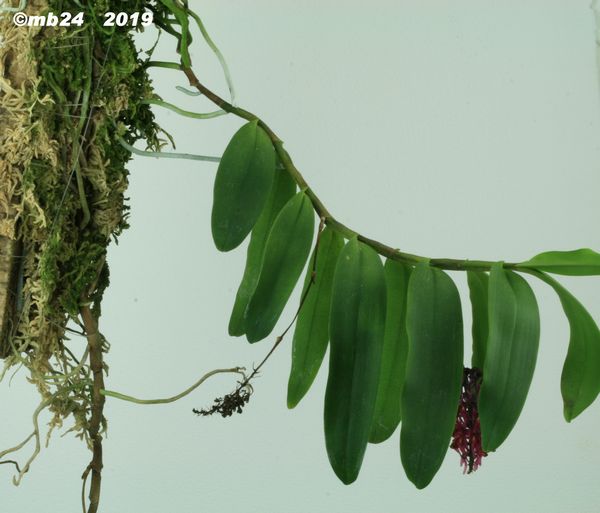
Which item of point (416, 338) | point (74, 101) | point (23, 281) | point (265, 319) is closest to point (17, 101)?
point (74, 101)

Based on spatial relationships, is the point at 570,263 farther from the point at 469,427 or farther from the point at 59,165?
the point at 59,165

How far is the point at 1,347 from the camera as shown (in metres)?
0.71

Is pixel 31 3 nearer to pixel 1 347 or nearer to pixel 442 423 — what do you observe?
pixel 1 347

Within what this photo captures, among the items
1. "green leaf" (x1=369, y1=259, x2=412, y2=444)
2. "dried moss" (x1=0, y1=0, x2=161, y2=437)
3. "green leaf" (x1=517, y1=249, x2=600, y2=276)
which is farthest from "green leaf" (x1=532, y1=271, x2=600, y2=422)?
"dried moss" (x1=0, y1=0, x2=161, y2=437)

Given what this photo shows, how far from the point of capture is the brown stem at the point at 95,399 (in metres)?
0.74

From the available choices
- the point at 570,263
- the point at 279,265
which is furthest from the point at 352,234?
the point at 570,263

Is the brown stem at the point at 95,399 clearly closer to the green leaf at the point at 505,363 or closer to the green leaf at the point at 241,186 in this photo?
the green leaf at the point at 241,186

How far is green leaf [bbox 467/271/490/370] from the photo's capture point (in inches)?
26.9

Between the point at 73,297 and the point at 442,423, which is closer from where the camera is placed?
the point at 442,423

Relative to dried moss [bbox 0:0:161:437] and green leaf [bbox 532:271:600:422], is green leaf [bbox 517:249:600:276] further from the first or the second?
dried moss [bbox 0:0:161:437]

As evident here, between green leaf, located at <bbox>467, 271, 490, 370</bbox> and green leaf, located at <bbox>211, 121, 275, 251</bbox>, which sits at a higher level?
green leaf, located at <bbox>211, 121, 275, 251</bbox>

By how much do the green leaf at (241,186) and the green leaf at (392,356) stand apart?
0.42 feet

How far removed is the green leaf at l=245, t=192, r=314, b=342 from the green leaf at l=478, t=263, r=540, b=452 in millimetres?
162

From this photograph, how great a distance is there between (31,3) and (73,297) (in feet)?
0.86
